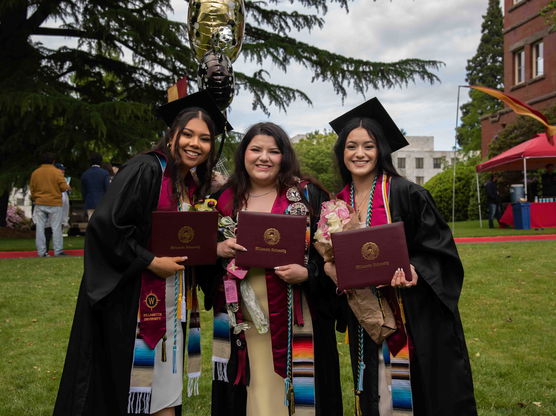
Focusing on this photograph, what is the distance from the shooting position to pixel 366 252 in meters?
2.54

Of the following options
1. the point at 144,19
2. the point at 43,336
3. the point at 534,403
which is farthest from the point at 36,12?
the point at 534,403

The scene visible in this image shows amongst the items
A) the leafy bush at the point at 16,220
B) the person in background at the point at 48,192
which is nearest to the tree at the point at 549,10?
the person in background at the point at 48,192

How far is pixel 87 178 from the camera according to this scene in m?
10.7

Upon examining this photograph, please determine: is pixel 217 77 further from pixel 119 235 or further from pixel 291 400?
pixel 291 400

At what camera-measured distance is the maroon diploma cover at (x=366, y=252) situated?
253cm

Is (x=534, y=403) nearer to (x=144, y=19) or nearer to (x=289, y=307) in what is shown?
(x=289, y=307)

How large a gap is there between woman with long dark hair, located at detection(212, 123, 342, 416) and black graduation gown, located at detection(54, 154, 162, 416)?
0.48 m

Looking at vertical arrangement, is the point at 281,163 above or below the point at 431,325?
above

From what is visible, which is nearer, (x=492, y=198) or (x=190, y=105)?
(x=190, y=105)

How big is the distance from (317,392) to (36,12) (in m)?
15.6

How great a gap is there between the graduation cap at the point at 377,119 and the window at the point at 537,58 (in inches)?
875

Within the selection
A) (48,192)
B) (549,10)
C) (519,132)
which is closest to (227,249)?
(48,192)

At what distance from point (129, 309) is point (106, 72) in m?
14.8

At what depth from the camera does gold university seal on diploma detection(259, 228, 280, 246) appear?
269 cm
